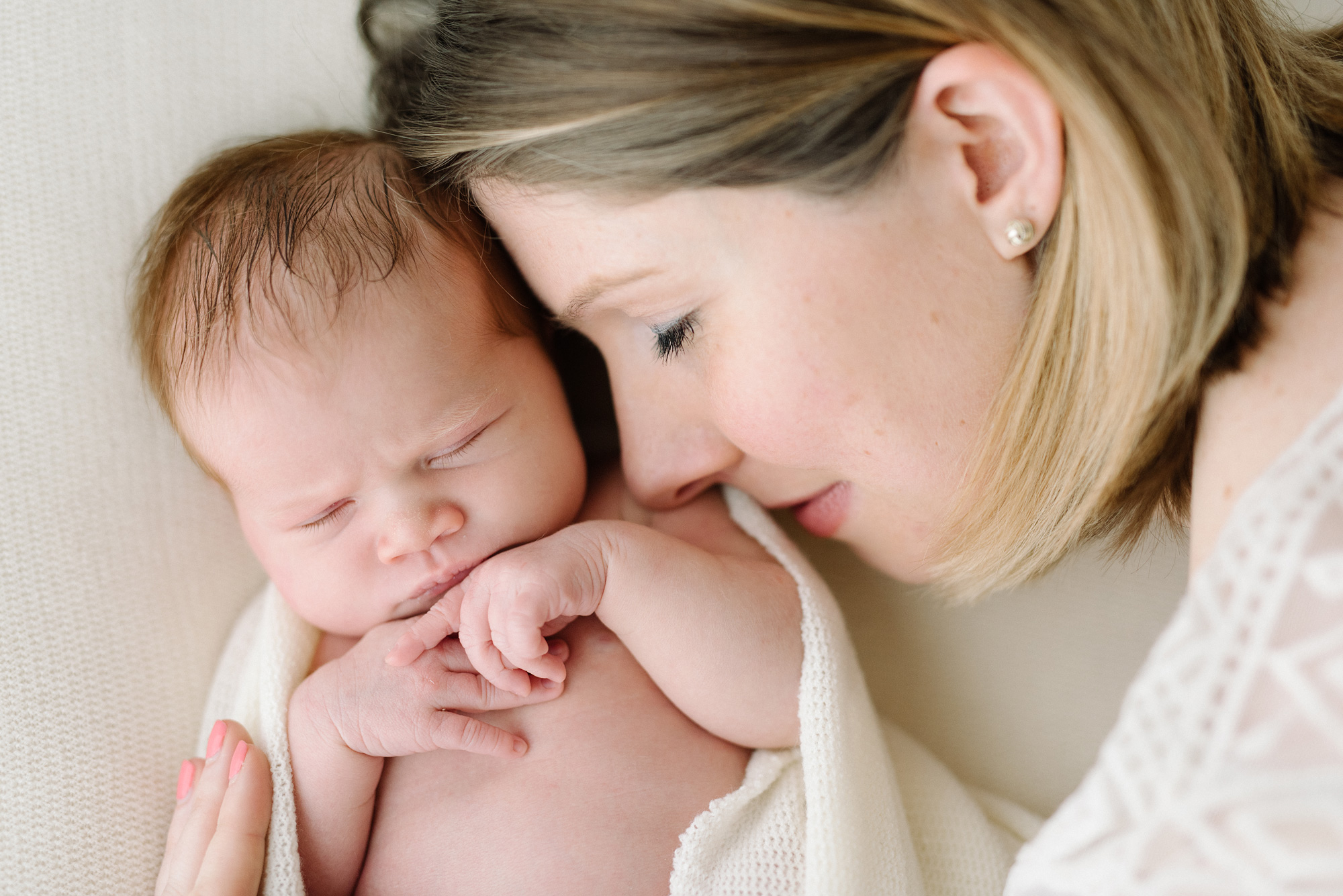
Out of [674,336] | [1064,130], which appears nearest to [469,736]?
[674,336]

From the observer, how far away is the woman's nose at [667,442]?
112 centimetres

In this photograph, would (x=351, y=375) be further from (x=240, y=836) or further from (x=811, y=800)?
(x=811, y=800)

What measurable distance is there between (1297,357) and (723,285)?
1.69ft

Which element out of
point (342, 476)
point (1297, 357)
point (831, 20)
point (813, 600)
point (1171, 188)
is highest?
point (831, 20)

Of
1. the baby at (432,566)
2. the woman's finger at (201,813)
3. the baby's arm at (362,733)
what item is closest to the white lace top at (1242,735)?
the baby at (432,566)

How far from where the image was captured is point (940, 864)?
124 centimetres

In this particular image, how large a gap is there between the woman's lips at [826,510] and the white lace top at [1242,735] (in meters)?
0.53

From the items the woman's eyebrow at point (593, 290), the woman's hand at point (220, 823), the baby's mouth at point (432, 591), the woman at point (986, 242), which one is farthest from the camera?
the baby's mouth at point (432, 591)

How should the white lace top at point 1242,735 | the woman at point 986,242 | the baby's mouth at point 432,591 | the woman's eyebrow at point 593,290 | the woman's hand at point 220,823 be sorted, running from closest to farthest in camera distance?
1. the white lace top at point 1242,735
2. the woman at point 986,242
3. the woman's eyebrow at point 593,290
4. the woman's hand at point 220,823
5. the baby's mouth at point 432,591

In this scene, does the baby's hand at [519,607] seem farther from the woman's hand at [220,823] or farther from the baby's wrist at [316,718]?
the woman's hand at [220,823]

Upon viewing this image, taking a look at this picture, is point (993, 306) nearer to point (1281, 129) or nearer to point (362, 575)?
point (1281, 129)

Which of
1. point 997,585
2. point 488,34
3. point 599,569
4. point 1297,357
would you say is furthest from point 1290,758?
point 488,34

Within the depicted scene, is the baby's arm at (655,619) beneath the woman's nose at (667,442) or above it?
beneath

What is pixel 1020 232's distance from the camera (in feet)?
2.93
